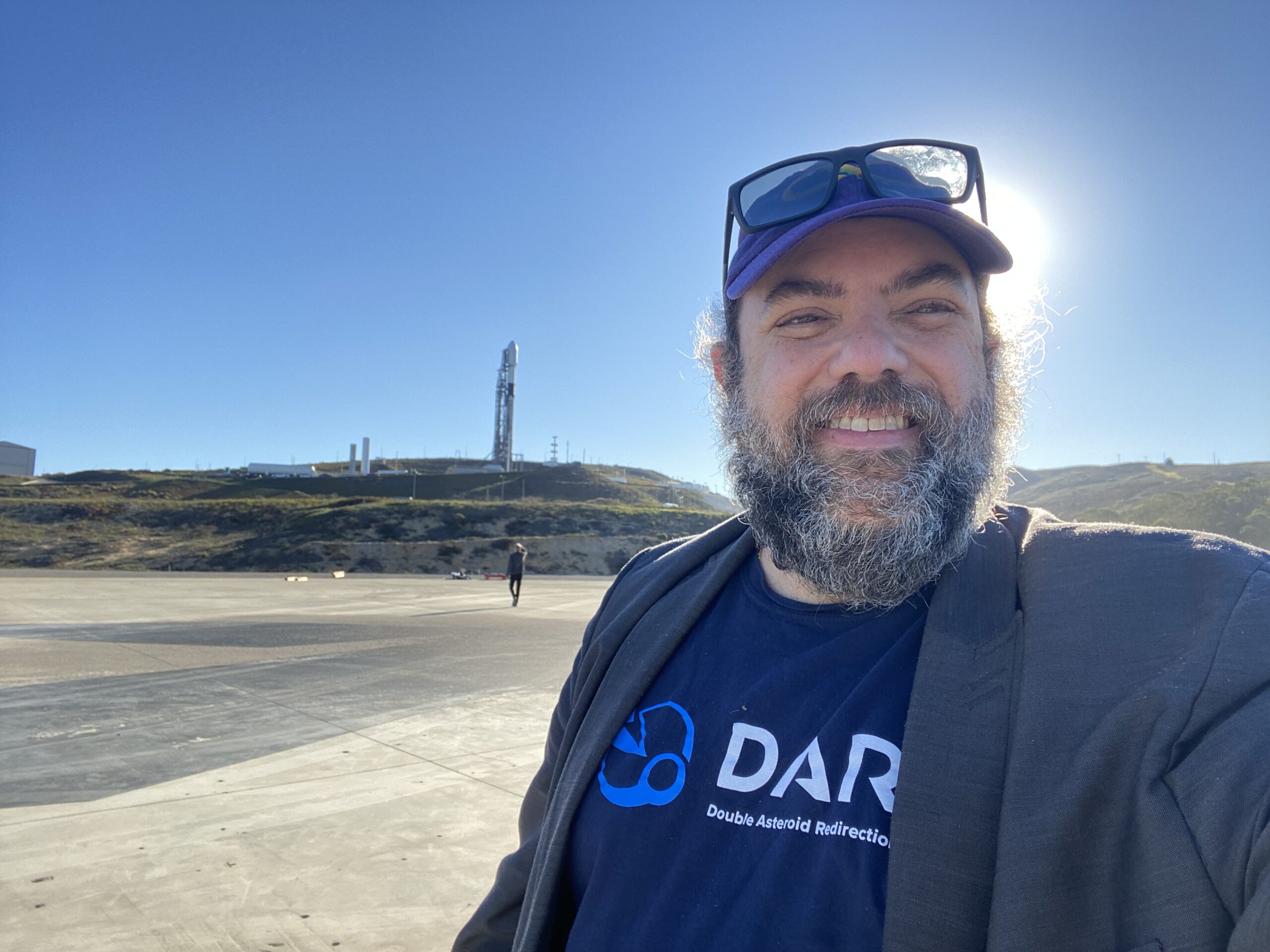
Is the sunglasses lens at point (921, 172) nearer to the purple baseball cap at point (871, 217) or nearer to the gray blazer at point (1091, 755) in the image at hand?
the purple baseball cap at point (871, 217)

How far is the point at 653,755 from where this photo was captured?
1471mm

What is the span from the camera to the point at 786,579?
1689 mm

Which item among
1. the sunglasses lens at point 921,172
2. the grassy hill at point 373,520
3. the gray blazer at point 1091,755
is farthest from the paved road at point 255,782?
the grassy hill at point 373,520

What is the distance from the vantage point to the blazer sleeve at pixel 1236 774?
0.84 metres

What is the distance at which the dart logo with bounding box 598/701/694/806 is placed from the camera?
55.5 inches

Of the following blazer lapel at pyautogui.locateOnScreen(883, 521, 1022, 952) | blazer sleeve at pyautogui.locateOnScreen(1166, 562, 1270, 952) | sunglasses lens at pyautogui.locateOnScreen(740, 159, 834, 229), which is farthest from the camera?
sunglasses lens at pyautogui.locateOnScreen(740, 159, 834, 229)

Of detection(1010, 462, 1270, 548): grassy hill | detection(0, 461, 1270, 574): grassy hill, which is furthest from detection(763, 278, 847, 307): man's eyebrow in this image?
detection(0, 461, 1270, 574): grassy hill

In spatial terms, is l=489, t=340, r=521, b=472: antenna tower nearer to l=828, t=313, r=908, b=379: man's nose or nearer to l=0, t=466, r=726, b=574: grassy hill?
l=0, t=466, r=726, b=574: grassy hill

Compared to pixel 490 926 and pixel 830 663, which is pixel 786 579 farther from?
pixel 490 926

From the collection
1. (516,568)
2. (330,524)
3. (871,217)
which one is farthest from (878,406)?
(330,524)

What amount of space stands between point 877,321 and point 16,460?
108m

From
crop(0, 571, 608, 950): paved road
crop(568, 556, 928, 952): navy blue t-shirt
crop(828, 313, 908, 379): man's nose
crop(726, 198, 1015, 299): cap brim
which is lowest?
crop(0, 571, 608, 950): paved road

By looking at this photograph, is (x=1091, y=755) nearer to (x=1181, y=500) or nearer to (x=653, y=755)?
(x=653, y=755)

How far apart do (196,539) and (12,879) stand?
1957 inches
